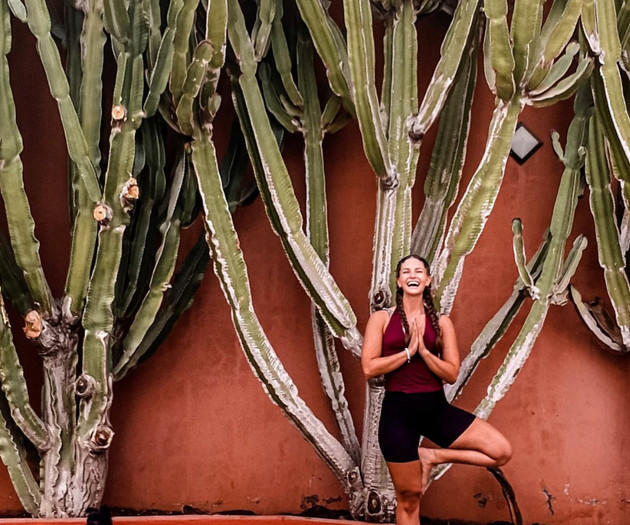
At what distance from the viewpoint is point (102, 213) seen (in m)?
3.21

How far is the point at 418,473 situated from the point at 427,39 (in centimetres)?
220

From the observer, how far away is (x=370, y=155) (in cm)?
325

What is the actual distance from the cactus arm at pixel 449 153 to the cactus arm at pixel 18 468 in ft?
6.53

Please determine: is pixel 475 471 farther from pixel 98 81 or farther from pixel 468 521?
pixel 98 81

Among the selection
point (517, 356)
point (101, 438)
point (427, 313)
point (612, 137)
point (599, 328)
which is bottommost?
point (101, 438)

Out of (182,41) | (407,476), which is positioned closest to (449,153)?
(182,41)

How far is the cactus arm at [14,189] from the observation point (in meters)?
3.23

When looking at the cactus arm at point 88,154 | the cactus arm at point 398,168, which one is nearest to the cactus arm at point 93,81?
the cactus arm at point 88,154

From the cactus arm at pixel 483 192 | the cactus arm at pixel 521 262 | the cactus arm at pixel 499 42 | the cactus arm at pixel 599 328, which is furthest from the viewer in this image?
the cactus arm at pixel 599 328

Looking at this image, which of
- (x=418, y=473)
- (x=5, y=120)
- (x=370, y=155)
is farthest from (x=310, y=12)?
(x=418, y=473)

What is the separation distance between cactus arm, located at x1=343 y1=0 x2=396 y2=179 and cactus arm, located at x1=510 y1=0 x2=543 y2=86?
23.7 inches

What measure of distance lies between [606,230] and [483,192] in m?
0.68

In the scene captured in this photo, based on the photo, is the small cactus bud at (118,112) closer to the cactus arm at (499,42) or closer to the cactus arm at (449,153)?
the cactus arm at (449,153)

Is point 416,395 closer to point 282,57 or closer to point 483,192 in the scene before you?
point 483,192
